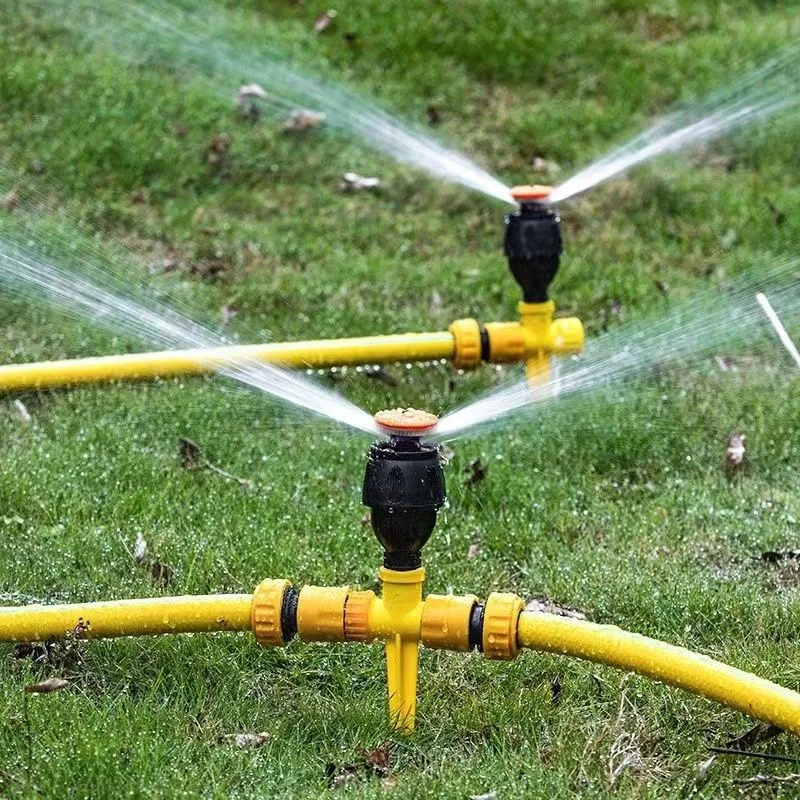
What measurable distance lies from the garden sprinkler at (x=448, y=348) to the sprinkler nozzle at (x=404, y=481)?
1321mm

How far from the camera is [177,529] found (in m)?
3.31

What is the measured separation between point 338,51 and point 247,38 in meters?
0.41

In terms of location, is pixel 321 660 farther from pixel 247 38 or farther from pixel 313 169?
pixel 247 38

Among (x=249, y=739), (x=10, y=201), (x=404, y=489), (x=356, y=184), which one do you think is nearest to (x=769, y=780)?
(x=404, y=489)

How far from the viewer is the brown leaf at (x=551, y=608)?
2.99 meters

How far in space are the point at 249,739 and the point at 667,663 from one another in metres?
0.73

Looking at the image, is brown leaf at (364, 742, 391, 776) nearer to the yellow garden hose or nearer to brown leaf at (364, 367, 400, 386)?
the yellow garden hose

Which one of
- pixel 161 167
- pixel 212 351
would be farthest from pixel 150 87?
pixel 212 351

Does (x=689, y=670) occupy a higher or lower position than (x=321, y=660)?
higher

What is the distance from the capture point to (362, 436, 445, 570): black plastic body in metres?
2.33

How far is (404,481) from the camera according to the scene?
2.33 m

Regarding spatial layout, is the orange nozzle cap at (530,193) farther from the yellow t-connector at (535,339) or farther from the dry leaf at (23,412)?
the dry leaf at (23,412)

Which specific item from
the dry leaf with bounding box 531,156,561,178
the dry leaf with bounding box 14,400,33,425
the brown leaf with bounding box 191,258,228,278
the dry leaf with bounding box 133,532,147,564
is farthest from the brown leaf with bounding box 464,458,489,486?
the dry leaf with bounding box 531,156,561,178

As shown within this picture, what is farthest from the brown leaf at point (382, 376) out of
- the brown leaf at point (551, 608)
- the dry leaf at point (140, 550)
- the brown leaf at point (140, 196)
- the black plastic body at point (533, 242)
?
the brown leaf at point (140, 196)
